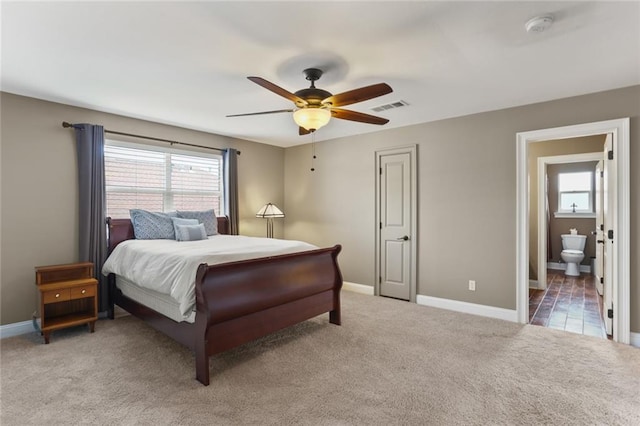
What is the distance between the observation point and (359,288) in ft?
17.2

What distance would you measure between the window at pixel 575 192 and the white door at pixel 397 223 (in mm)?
4497

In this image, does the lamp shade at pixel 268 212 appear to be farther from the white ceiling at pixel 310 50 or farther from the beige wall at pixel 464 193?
the white ceiling at pixel 310 50

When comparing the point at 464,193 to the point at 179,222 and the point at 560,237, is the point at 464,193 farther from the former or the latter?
the point at 560,237

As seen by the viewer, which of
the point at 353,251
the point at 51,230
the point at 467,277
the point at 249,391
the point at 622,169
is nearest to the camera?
the point at 249,391

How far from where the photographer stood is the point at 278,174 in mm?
6191

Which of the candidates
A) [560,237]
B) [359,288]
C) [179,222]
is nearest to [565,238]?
[560,237]

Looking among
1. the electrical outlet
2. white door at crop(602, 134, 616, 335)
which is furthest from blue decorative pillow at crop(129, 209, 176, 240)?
white door at crop(602, 134, 616, 335)

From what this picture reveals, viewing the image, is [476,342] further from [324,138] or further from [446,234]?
[324,138]

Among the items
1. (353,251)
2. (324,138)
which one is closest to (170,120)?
(324,138)

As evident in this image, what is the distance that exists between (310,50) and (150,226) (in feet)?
9.73

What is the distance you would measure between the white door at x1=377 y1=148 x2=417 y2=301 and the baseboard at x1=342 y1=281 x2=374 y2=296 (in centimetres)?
19

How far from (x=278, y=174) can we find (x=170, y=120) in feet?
7.28

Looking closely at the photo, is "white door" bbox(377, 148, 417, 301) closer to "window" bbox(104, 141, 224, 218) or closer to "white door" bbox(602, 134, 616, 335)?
"white door" bbox(602, 134, 616, 335)

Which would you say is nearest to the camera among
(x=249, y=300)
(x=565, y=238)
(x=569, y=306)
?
(x=249, y=300)
